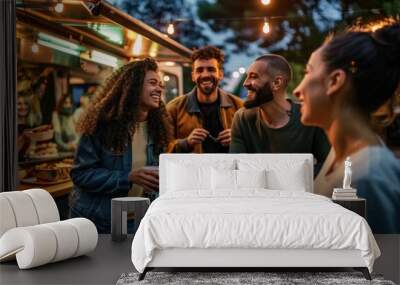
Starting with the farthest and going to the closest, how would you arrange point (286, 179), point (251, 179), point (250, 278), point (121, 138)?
1. point (121, 138)
2. point (286, 179)
3. point (251, 179)
4. point (250, 278)

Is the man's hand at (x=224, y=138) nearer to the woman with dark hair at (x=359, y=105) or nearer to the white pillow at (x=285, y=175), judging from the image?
the white pillow at (x=285, y=175)

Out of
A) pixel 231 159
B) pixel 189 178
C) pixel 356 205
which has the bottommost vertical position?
pixel 356 205

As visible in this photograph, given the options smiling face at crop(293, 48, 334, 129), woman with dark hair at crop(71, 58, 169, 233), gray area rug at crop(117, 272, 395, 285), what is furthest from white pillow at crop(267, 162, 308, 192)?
gray area rug at crop(117, 272, 395, 285)

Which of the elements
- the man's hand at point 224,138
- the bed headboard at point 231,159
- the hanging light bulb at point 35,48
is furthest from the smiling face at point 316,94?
the hanging light bulb at point 35,48

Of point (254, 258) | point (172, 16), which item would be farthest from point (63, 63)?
point (254, 258)

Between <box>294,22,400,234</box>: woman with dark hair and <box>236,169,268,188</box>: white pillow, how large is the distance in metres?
1.04

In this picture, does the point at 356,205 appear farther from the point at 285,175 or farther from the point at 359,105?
the point at 359,105

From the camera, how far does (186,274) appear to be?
18.2ft

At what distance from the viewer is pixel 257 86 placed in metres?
8.00

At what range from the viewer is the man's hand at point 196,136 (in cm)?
800

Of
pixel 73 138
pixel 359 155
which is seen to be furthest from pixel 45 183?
pixel 359 155

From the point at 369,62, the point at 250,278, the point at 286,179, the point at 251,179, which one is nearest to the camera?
the point at 250,278

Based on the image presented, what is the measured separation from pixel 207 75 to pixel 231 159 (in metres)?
1.05

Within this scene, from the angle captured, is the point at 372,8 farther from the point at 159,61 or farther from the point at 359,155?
the point at 159,61
